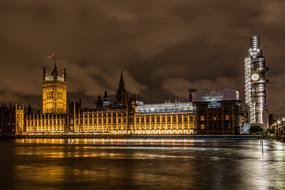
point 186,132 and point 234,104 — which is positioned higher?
point 234,104

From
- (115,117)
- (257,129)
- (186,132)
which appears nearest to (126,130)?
(115,117)

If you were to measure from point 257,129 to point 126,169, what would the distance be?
16899 centimetres

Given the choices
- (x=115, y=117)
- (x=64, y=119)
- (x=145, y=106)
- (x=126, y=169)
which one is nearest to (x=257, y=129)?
(x=145, y=106)

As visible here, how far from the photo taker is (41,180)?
23.2 metres

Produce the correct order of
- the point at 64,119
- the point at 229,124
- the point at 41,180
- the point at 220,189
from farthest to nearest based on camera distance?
the point at 64,119 < the point at 229,124 < the point at 41,180 < the point at 220,189

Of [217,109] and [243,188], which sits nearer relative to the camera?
[243,188]

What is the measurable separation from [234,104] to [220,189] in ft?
475

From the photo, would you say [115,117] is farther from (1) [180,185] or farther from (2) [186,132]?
(1) [180,185]

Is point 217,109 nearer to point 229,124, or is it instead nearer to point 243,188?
point 229,124

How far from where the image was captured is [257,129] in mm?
189250

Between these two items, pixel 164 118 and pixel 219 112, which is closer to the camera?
pixel 219 112

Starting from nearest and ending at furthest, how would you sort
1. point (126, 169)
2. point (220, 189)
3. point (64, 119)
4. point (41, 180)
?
point (220, 189), point (41, 180), point (126, 169), point (64, 119)

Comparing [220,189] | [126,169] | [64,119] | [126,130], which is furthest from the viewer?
[64,119]

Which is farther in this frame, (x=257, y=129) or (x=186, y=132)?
(x=257, y=129)
